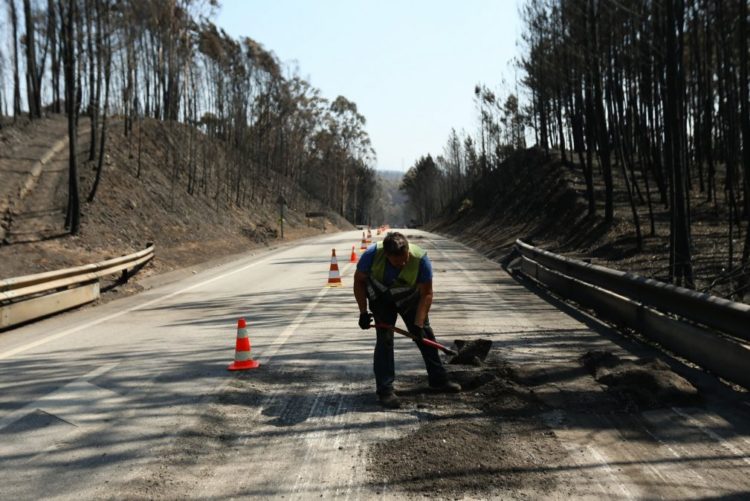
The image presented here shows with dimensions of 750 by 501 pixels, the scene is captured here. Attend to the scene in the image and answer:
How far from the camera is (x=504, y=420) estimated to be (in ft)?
16.2

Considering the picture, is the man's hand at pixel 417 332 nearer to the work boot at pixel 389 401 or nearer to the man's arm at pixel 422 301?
the man's arm at pixel 422 301

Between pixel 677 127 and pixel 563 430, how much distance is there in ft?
30.1

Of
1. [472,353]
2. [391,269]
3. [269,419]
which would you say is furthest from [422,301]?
[269,419]

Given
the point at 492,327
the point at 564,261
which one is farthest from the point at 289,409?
the point at 564,261

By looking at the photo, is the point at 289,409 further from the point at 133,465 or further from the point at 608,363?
the point at 608,363

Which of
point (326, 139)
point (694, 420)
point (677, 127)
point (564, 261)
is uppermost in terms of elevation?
point (326, 139)

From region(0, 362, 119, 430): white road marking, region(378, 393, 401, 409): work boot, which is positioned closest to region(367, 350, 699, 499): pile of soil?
region(378, 393, 401, 409): work boot

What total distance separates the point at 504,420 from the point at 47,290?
29.1 ft

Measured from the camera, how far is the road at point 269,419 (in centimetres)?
378

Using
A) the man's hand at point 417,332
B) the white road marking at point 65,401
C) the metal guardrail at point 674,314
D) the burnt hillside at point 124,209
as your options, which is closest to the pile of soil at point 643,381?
the metal guardrail at point 674,314

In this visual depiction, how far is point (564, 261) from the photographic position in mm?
12180

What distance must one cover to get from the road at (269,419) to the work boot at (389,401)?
2.9 inches

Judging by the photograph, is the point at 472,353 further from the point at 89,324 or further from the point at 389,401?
the point at 89,324

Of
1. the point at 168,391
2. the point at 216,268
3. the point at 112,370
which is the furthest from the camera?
the point at 216,268
